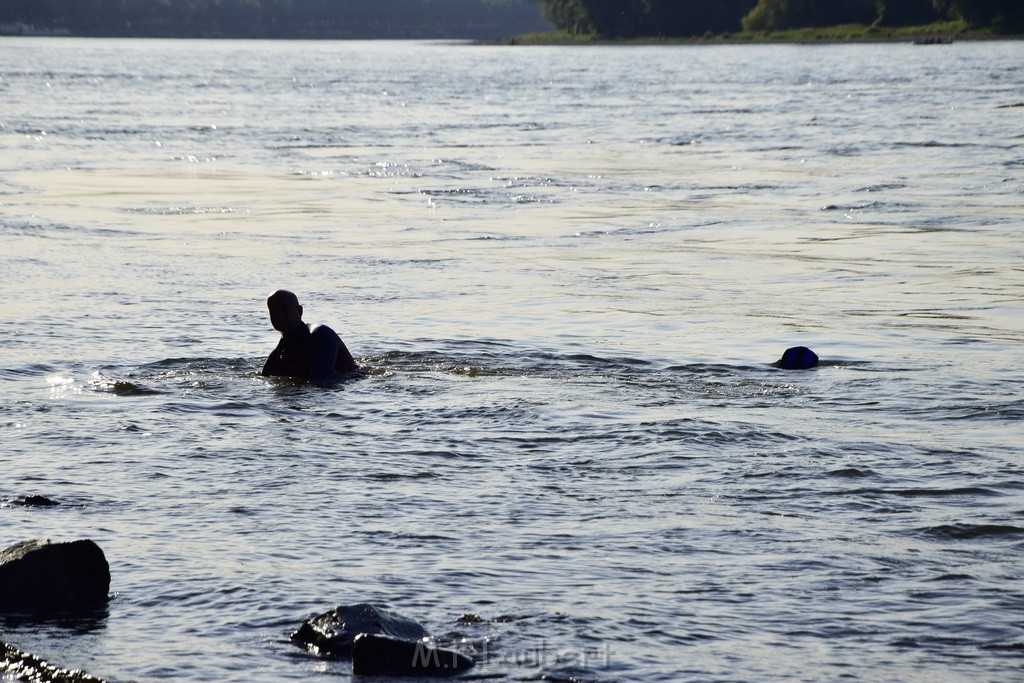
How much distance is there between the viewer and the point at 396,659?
6.11 metres

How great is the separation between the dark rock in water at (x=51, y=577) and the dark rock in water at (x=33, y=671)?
21.7 inches

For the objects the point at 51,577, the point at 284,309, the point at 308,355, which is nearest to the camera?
the point at 51,577

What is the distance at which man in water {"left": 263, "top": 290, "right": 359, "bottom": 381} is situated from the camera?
12.2 metres

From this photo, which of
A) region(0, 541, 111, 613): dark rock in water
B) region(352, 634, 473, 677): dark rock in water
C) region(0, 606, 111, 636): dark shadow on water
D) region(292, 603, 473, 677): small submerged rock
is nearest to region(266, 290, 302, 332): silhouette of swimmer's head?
region(0, 541, 111, 613): dark rock in water

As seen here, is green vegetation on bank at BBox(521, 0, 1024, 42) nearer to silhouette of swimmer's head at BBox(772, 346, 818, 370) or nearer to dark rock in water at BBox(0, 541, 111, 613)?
silhouette of swimmer's head at BBox(772, 346, 818, 370)

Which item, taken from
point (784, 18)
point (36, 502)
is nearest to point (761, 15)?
point (784, 18)

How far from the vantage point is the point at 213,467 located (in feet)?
31.1

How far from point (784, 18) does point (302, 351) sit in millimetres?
137690

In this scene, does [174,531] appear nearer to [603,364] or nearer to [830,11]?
[603,364]

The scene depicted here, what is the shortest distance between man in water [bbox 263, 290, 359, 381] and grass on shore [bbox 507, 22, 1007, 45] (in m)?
118

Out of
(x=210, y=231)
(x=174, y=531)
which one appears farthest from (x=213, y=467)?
(x=210, y=231)

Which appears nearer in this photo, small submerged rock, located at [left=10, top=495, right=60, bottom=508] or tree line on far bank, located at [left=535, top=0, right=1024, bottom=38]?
small submerged rock, located at [left=10, top=495, right=60, bottom=508]

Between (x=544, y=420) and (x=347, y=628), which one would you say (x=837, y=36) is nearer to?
(x=544, y=420)

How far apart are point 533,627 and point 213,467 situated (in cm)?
344
